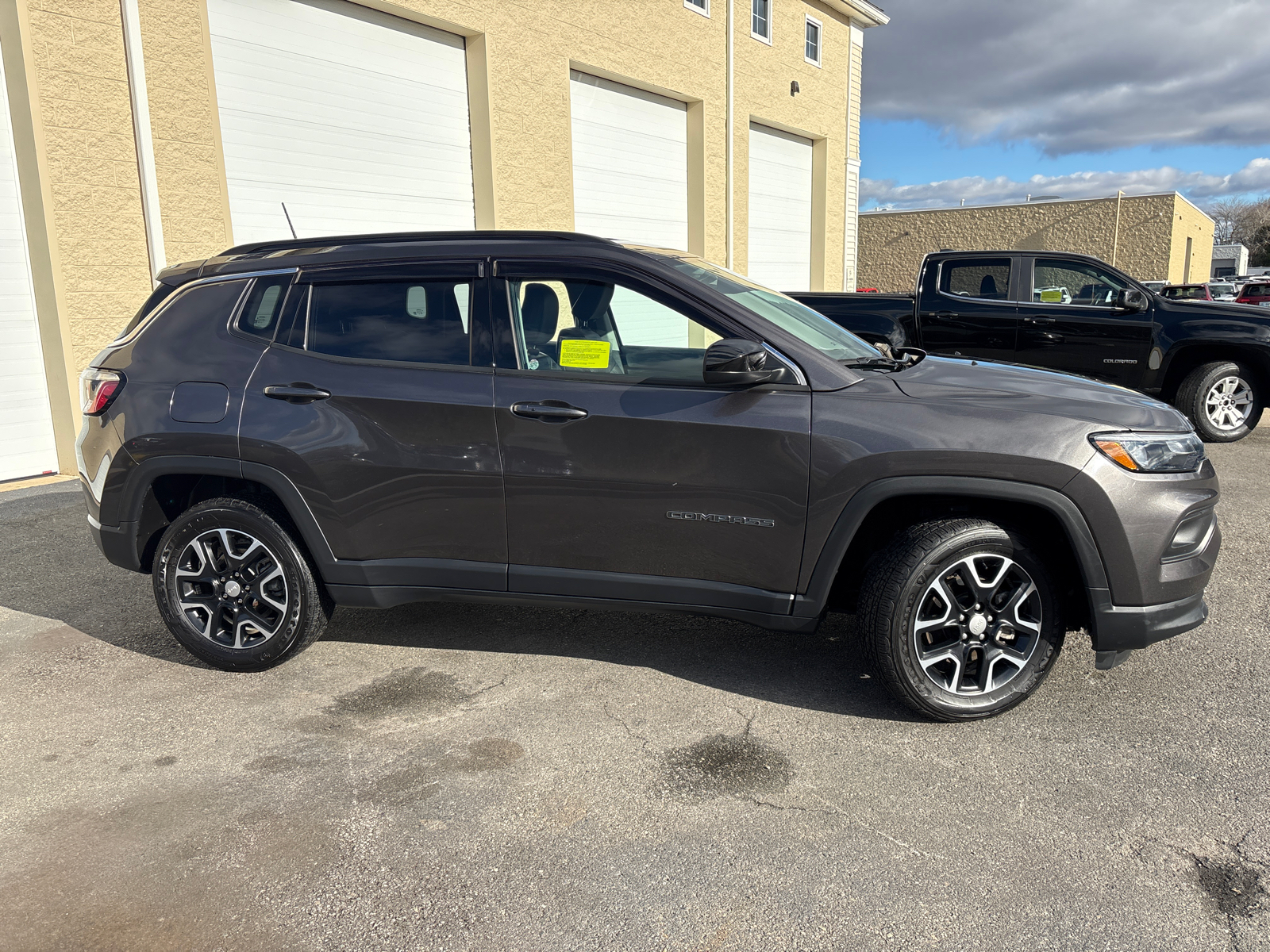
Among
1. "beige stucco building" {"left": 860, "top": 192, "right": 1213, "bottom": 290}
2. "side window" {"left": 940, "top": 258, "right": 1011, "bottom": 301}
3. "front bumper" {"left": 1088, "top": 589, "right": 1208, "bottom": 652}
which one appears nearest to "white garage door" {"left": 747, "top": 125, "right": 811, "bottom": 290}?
"side window" {"left": 940, "top": 258, "right": 1011, "bottom": 301}

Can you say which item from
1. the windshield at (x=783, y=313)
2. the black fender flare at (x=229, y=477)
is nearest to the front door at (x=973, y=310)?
the windshield at (x=783, y=313)

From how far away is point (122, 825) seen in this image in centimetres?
287

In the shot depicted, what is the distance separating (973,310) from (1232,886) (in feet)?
25.0

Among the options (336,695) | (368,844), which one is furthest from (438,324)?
(368,844)

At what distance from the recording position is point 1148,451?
320cm

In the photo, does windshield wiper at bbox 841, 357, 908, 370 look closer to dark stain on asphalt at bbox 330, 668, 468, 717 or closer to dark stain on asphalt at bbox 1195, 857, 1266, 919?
dark stain on asphalt at bbox 1195, 857, 1266, 919

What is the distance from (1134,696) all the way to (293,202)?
8.93m

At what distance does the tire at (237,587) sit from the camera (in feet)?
12.7

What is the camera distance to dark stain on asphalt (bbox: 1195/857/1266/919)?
7.82 ft

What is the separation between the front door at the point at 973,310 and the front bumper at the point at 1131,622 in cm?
640

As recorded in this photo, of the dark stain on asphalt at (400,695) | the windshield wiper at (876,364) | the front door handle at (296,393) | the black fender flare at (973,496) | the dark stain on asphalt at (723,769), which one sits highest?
the windshield wiper at (876,364)

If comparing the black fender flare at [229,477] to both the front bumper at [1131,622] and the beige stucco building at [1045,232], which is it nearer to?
the front bumper at [1131,622]

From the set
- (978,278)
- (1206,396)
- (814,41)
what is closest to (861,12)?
(814,41)

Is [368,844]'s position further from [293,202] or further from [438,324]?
[293,202]
